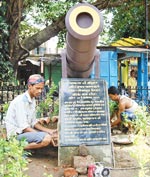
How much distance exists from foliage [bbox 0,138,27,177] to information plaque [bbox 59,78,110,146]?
182 cm

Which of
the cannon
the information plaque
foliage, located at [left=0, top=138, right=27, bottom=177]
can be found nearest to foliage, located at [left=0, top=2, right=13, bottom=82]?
the information plaque

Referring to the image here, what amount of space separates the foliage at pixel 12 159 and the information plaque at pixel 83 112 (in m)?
1.82

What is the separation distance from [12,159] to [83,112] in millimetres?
2146

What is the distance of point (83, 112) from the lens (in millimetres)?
5008

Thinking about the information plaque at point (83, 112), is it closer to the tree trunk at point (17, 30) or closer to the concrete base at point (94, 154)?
the concrete base at point (94, 154)

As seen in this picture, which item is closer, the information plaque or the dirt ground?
the dirt ground

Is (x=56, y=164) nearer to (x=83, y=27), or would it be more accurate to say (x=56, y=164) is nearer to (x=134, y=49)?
(x=83, y=27)

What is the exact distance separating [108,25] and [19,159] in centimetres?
1635

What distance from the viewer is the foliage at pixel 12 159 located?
2.70 meters

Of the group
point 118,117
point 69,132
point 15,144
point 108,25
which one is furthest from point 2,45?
point 108,25

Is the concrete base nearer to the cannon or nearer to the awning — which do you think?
the cannon

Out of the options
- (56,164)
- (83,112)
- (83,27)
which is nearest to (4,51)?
(83,112)

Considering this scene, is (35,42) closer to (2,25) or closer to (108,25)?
(2,25)

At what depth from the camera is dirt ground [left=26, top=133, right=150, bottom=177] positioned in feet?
14.8
